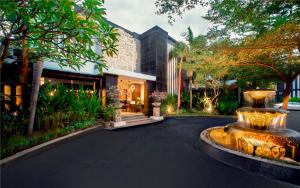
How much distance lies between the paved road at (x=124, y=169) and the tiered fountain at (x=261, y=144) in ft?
0.68

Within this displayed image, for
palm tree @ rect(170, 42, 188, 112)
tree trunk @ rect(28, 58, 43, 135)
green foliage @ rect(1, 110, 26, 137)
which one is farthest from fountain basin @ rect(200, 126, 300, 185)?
palm tree @ rect(170, 42, 188, 112)

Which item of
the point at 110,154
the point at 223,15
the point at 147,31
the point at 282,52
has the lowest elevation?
the point at 110,154

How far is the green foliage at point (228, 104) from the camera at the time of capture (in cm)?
1314

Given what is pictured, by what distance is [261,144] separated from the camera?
485 centimetres

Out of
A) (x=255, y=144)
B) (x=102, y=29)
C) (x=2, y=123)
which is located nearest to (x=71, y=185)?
(x=102, y=29)

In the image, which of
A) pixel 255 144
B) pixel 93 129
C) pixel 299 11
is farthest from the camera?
pixel 93 129

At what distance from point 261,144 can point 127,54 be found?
35.1ft

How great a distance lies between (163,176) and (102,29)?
2967mm

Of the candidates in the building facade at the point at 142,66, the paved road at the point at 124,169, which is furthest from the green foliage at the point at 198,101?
the paved road at the point at 124,169

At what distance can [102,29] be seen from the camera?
9.09ft

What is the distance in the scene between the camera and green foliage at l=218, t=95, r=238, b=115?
43.1 ft

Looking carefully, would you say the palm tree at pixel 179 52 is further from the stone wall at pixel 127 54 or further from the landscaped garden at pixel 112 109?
the landscaped garden at pixel 112 109

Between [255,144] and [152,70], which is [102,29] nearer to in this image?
[255,144]

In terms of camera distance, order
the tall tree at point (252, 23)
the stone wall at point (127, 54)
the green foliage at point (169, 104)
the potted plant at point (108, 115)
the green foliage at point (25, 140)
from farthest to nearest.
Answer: the green foliage at point (169, 104) → the stone wall at point (127, 54) → the potted plant at point (108, 115) → the green foliage at point (25, 140) → the tall tree at point (252, 23)
